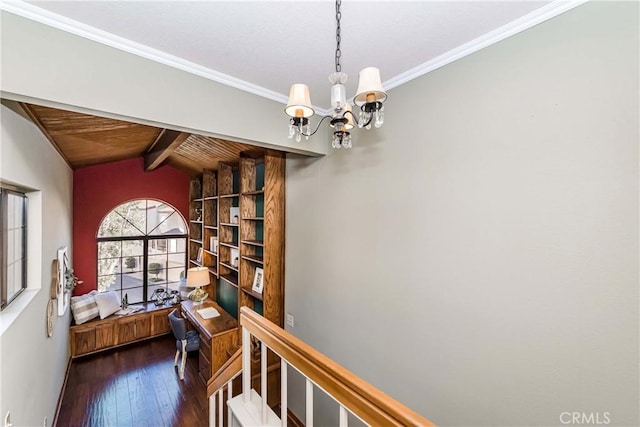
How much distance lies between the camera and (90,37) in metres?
1.39

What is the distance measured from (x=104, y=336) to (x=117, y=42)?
482 cm

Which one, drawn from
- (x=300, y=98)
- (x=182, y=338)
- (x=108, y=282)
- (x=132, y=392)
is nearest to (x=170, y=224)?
(x=108, y=282)

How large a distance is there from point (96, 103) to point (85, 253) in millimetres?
4659

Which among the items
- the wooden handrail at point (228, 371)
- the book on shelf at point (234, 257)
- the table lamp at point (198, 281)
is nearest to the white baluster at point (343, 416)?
the wooden handrail at point (228, 371)

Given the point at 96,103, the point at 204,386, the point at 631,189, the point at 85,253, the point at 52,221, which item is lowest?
the point at 204,386

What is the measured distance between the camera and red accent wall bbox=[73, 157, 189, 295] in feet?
15.4

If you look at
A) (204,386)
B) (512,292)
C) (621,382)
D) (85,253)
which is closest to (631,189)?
(512,292)

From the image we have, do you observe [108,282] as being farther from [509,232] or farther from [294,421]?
[509,232]

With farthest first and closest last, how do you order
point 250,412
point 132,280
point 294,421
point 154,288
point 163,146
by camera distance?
point 154,288
point 132,280
point 163,146
point 294,421
point 250,412

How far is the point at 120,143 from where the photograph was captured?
12.3 feet

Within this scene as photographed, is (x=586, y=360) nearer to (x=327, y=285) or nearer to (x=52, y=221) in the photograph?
(x=327, y=285)

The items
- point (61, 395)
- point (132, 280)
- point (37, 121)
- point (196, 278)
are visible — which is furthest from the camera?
point (132, 280)

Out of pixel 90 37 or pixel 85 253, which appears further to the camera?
pixel 85 253

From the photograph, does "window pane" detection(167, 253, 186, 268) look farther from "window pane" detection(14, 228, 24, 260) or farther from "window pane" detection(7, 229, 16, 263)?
"window pane" detection(7, 229, 16, 263)
